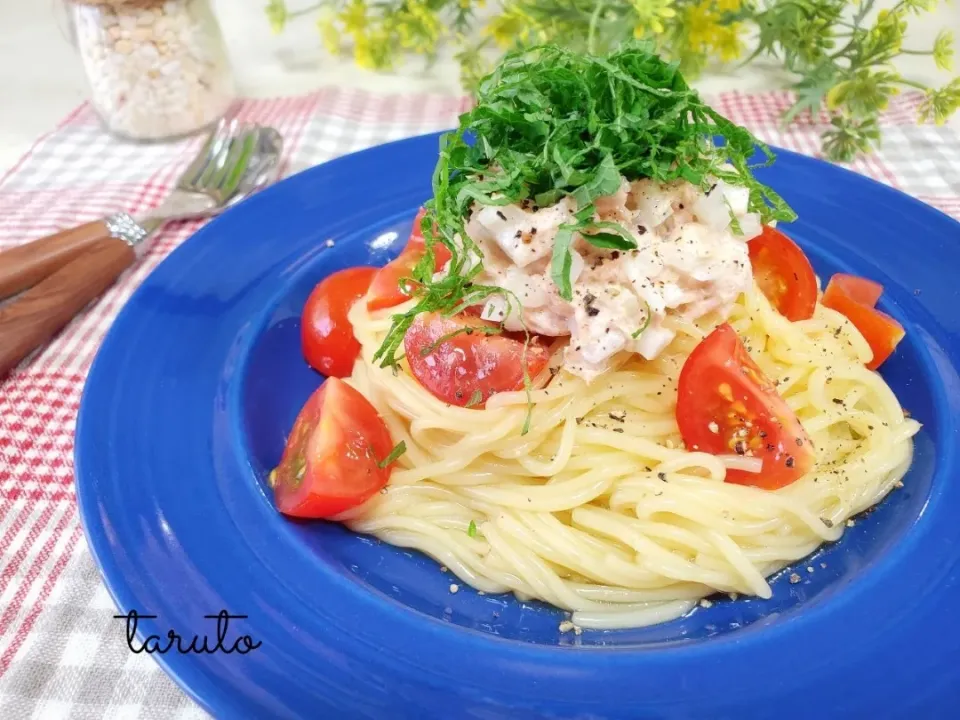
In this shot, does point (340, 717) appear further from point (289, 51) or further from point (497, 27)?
point (289, 51)

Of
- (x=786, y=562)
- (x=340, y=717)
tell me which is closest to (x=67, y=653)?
(x=340, y=717)

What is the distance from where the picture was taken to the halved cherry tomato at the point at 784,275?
3.00 m

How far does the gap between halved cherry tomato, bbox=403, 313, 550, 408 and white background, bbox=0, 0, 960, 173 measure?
12.1 ft

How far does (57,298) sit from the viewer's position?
351cm

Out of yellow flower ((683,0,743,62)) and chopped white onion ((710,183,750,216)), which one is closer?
chopped white onion ((710,183,750,216))

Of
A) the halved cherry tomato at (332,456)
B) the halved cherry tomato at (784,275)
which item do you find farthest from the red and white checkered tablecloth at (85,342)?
the halved cherry tomato at (784,275)

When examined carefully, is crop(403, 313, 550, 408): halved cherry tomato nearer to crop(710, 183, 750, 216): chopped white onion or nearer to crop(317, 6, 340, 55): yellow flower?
crop(710, 183, 750, 216): chopped white onion

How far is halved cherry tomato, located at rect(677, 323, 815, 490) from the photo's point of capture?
8.09 ft

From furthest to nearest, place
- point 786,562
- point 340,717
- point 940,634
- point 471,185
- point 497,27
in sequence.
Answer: point 497,27
point 786,562
point 471,185
point 940,634
point 340,717

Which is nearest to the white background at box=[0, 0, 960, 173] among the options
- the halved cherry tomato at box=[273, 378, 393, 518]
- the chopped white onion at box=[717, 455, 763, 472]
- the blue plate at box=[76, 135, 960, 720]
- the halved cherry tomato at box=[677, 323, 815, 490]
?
the blue plate at box=[76, 135, 960, 720]

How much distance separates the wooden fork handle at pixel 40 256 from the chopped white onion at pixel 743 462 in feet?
9.79

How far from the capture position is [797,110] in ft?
16.2

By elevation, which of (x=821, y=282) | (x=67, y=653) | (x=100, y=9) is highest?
(x=100, y=9)

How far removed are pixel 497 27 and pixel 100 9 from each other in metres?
2.41
